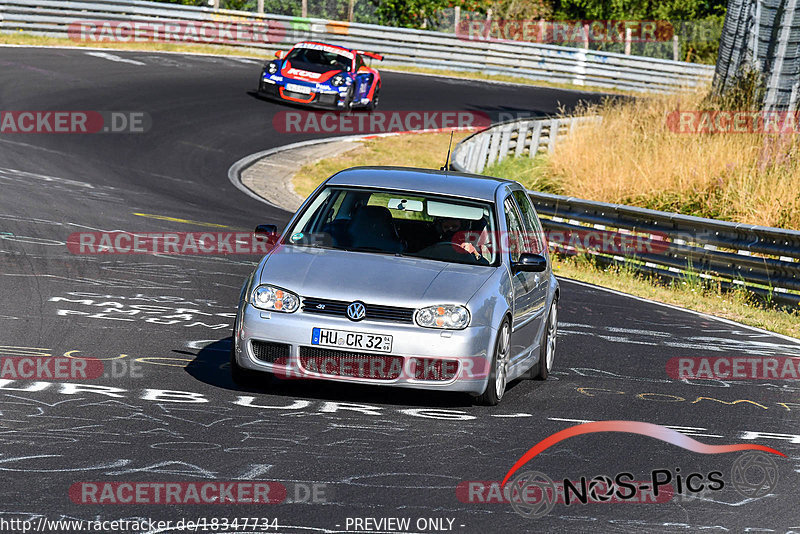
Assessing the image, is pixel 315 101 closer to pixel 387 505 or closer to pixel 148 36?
pixel 148 36

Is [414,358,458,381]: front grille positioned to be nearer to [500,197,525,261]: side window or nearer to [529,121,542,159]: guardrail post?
[500,197,525,261]: side window

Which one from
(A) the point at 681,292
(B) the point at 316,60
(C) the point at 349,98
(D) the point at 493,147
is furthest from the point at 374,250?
(B) the point at 316,60

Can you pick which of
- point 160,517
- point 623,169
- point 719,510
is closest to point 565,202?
point 623,169

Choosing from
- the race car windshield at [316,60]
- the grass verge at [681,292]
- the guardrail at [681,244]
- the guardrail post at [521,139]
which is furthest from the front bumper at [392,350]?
the race car windshield at [316,60]

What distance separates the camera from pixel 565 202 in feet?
58.6

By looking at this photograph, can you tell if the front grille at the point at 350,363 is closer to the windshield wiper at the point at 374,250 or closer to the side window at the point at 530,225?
the windshield wiper at the point at 374,250

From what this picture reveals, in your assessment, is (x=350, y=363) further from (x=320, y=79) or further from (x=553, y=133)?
(x=320, y=79)

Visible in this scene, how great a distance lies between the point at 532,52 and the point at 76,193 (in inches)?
1034

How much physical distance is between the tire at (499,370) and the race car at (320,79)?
69.9 feet

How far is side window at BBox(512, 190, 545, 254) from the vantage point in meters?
9.84

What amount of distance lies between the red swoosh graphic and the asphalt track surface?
0.31 ft

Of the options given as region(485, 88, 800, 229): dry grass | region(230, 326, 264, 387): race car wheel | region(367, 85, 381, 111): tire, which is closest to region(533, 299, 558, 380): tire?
region(230, 326, 264, 387): race car wheel

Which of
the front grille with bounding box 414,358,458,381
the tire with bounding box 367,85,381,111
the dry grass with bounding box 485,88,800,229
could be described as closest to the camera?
the front grille with bounding box 414,358,458,381

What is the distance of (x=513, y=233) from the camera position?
30.6ft
